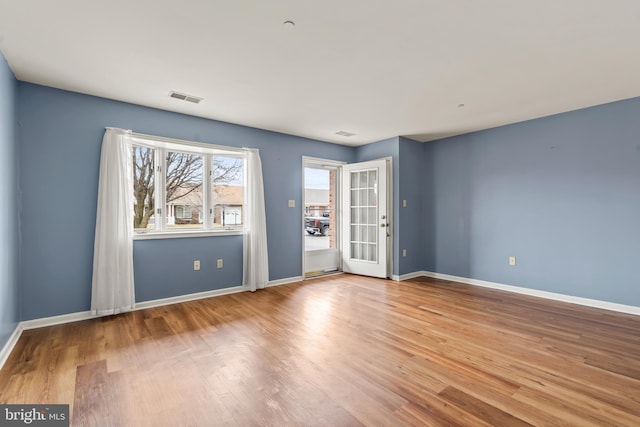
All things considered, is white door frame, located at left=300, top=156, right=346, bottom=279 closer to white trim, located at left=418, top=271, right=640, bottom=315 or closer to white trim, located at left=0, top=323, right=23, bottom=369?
white trim, located at left=418, top=271, right=640, bottom=315

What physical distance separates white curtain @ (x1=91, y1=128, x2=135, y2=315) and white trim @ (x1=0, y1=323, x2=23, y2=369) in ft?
1.93

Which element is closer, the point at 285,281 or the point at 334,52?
the point at 334,52

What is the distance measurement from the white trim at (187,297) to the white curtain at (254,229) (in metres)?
0.19

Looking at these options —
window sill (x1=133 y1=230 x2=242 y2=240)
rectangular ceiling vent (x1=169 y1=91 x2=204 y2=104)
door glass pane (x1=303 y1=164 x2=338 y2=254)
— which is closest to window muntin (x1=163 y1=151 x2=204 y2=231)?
window sill (x1=133 y1=230 x2=242 y2=240)

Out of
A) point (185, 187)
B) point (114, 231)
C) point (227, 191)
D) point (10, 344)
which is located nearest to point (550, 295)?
point (227, 191)

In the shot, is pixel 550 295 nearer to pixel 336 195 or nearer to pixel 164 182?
pixel 336 195

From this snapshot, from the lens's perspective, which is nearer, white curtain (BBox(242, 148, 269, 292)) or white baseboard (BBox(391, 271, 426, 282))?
white curtain (BBox(242, 148, 269, 292))

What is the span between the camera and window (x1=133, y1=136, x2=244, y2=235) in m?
3.90

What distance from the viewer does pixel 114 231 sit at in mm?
3408

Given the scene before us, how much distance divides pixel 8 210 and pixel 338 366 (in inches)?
126

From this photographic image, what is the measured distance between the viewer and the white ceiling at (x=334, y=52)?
1.97 meters

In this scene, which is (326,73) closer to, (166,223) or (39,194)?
(166,223)

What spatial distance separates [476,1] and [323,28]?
1.02m

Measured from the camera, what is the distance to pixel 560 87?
10.5 ft
